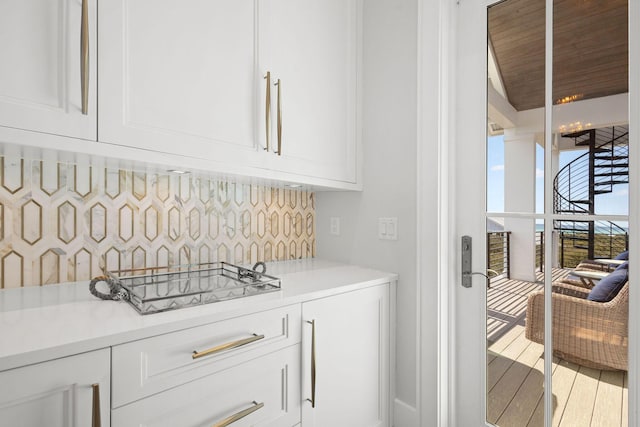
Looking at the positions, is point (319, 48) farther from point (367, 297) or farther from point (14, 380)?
point (14, 380)

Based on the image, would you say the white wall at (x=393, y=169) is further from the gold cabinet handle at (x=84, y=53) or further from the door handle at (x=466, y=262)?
the gold cabinet handle at (x=84, y=53)

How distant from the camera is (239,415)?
96cm

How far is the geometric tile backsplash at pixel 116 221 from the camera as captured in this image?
3.54ft

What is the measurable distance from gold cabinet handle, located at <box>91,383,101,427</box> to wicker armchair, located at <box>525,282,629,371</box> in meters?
1.43

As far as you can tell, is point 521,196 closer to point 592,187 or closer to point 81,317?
point 592,187

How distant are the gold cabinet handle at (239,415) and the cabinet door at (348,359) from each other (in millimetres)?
203

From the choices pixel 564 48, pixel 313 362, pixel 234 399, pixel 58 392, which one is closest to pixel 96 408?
pixel 58 392

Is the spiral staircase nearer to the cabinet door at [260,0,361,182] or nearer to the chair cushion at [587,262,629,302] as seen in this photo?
the chair cushion at [587,262,629,302]

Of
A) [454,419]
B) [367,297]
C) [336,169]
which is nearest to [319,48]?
[336,169]

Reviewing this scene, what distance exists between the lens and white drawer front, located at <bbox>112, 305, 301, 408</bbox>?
0.76 meters

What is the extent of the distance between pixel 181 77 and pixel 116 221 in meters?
0.62

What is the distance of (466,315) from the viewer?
1450mm

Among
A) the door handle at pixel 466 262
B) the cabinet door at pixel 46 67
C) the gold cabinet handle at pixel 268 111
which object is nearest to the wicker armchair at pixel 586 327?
the door handle at pixel 466 262

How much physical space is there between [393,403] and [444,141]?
126 centimetres
